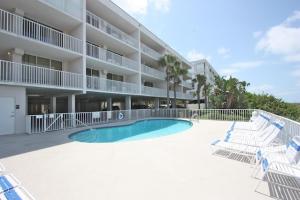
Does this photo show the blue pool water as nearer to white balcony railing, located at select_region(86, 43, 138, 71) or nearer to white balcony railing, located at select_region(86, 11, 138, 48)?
white balcony railing, located at select_region(86, 43, 138, 71)

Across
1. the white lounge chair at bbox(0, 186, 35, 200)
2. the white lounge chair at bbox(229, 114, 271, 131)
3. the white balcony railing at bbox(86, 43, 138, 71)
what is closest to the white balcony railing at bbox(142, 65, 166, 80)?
the white balcony railing at bbox(86, 43, 138, 71)

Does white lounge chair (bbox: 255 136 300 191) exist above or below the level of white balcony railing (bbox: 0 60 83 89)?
below

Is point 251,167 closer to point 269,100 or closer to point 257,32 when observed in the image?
point 257,32

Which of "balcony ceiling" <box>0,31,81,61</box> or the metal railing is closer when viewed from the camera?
"balcony ceiling" <box>0,31,81,61</box>

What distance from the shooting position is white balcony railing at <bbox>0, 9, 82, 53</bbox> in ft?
31.7

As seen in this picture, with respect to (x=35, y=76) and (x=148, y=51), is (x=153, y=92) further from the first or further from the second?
(x=35, y=76)

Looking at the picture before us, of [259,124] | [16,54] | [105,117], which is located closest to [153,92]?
[105,117]

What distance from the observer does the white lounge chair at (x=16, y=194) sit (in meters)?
3.02

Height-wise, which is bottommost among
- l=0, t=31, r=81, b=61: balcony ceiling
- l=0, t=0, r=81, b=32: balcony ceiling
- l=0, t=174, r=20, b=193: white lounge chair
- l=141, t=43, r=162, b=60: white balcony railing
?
l=0, t=174, r=20, b=193: white lounge chair

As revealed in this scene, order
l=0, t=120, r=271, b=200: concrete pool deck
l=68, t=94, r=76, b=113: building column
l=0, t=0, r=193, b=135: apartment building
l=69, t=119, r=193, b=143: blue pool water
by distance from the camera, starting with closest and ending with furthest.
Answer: l=0, t=120, r=271, b=200: concrete pool deck
l=0, t=0, r=193, b=135: apartment building
l=69, t=119, r=193, b=143: blue pool water
l=68, t=94, r=76, b=113: building column

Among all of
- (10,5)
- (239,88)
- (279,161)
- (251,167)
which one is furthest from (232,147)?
(239,88)

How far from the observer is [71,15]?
41.2 feet

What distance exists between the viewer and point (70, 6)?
42.5ft

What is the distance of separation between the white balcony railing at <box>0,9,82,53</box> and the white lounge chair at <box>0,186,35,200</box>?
9.19 metres
